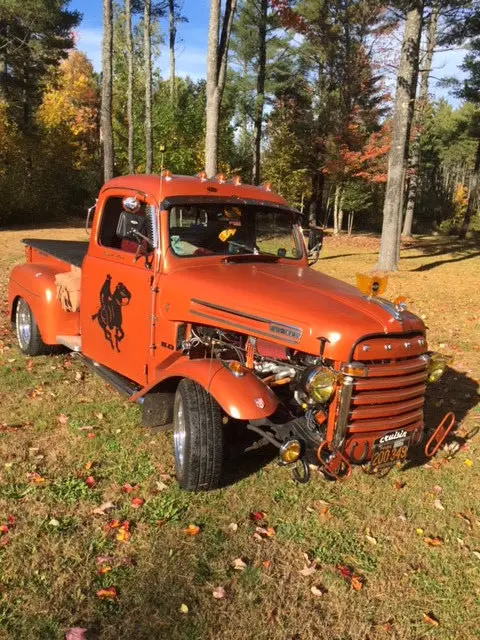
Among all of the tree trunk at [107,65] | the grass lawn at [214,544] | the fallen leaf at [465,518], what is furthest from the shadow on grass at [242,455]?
the tree trunk at [107,65]

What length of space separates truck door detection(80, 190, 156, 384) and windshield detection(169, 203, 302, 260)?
0.81 ft

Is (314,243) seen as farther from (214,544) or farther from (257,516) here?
(214,544)

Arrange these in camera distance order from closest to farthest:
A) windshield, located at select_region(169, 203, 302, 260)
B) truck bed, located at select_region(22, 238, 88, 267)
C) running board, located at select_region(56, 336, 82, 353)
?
windshield, located at select_region(169, 203, 302, 260) → running board, located at select_region(56, 336, 82, 353) → truck bed, located at select_region(22, 238, 88, 267)

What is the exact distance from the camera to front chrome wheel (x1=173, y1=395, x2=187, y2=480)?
3.72 m

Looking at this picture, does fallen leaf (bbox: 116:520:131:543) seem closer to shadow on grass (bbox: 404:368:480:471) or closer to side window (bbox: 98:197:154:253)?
shadow on grass (bbox: 404:368:480:471)

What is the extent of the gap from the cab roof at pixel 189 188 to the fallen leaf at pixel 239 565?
106 inches

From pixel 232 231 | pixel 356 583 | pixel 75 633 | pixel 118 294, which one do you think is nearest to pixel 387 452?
pixel 356 583

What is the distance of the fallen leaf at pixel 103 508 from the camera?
3.52 metres

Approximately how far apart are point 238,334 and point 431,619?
2.10 m

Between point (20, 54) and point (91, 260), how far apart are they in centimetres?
2469

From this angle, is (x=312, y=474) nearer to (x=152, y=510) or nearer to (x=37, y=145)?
(x=152, y=510)

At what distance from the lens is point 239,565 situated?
312cm

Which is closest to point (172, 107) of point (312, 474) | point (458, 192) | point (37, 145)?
point (37, 145)

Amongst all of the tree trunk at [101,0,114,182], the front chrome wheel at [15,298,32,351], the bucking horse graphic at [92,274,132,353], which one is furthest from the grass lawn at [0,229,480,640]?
the tree trunk at [101,0,114,182]
